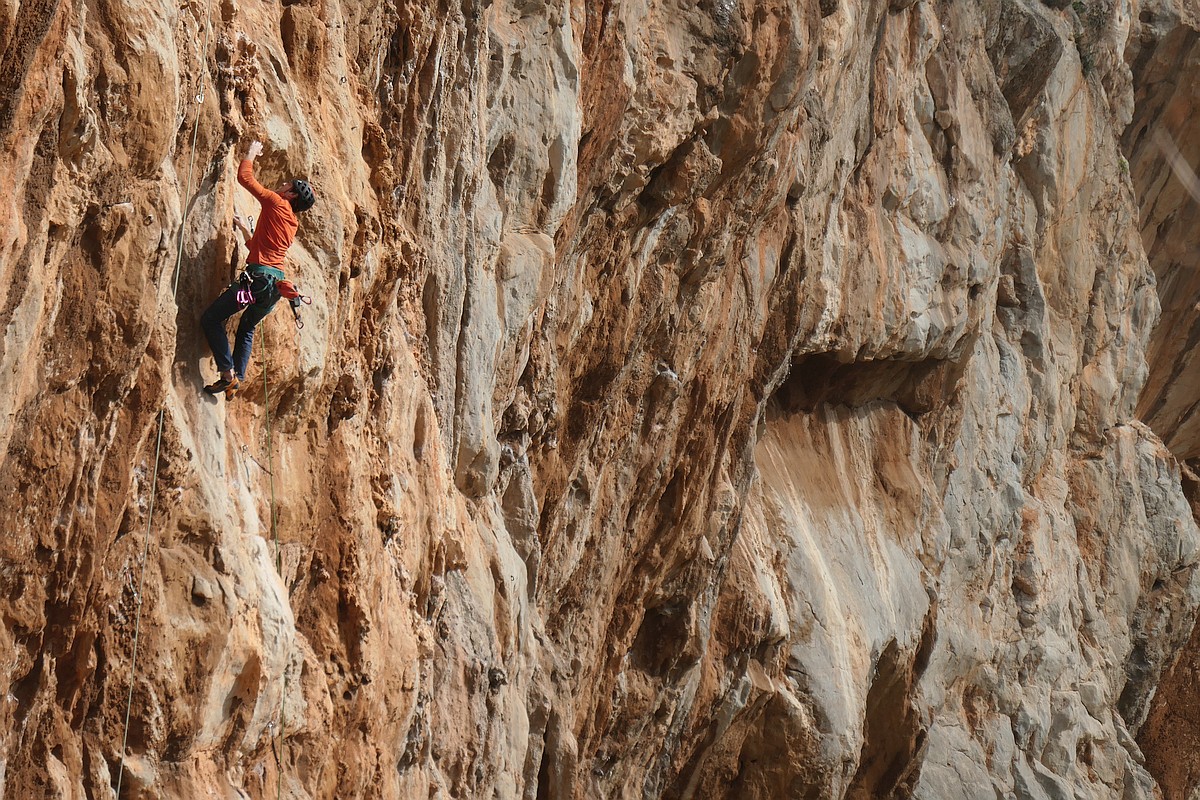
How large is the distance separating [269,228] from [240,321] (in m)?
0.50

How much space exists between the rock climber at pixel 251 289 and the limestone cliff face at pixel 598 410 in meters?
0.16

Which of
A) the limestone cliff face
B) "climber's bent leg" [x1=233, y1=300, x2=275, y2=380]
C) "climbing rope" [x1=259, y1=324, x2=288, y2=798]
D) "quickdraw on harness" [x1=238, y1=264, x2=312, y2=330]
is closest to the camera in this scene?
the limestone cliff face

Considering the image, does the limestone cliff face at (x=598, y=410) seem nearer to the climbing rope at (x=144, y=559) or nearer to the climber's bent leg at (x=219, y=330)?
the climbing rope at (x=144, y=559)

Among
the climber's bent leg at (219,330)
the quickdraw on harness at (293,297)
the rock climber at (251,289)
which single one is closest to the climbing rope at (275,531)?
the quickdraw on harness at (293,297)

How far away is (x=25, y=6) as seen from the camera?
18.8 ft

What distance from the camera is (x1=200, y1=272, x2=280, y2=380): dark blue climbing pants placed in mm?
7215

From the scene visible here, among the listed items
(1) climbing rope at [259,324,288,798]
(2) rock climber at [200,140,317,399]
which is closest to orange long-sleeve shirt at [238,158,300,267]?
(2) rock climber at [200,140,317,399]

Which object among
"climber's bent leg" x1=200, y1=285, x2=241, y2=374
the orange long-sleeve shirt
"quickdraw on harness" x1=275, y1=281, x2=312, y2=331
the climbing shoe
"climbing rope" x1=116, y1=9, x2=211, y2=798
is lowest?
"climbing rope" x1=116, y1=9, x2=211, y2=798

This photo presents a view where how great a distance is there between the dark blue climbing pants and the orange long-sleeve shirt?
0.15 metres

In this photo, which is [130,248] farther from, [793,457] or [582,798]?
[793,457]

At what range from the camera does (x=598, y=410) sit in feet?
44.2

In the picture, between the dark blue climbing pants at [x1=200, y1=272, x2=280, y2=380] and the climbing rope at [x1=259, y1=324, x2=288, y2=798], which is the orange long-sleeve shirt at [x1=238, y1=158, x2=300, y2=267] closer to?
the dark blue climbing pants at [x1=200, y1=272, x2=280, y2=380]

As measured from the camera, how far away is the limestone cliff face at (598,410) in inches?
258

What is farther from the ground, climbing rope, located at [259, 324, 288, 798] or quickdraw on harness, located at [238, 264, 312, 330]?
quickdraw on harness, located at [238, 264, 312, 330]
